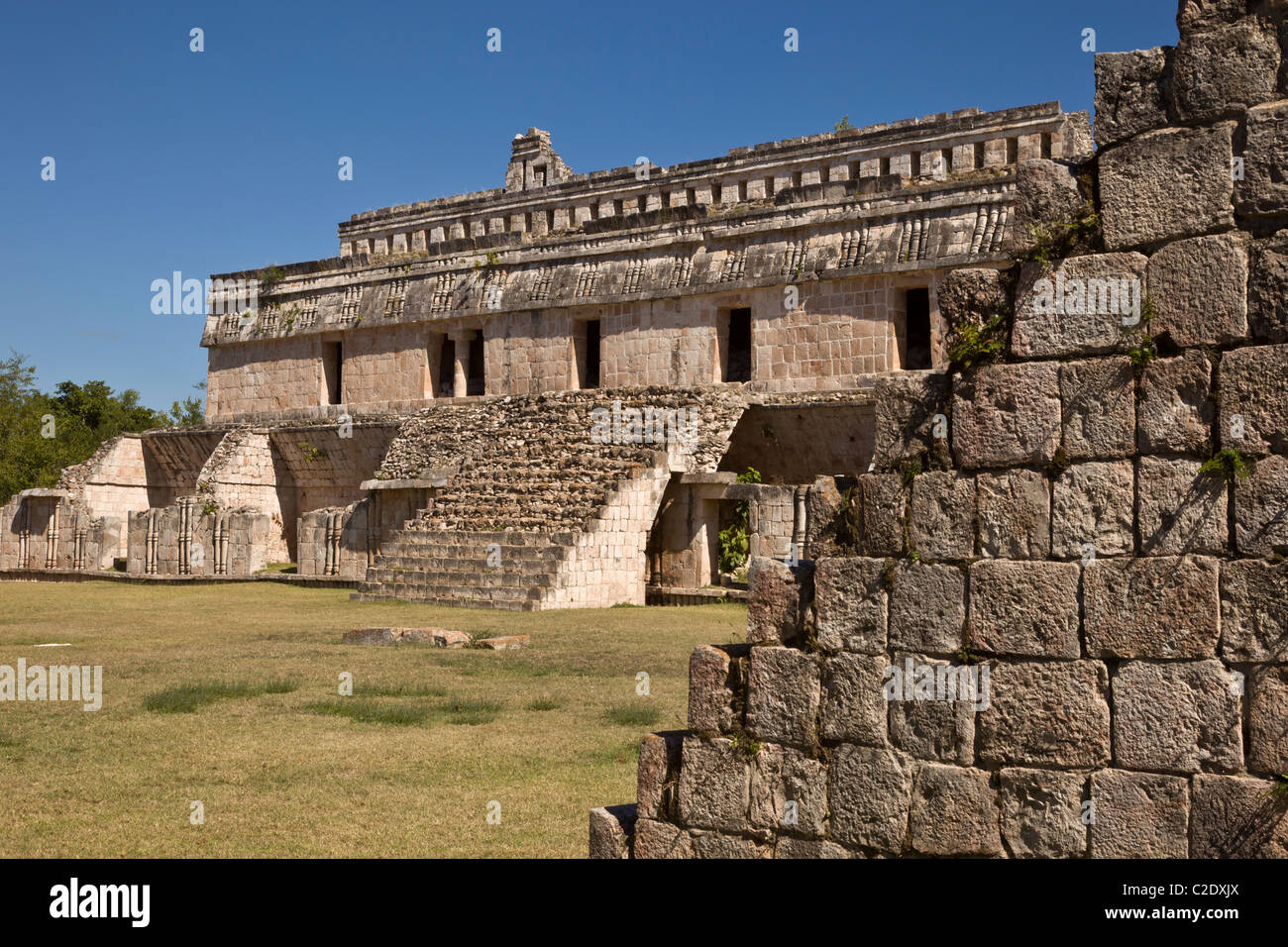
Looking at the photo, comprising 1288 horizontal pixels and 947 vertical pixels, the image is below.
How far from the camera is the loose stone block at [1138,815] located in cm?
447

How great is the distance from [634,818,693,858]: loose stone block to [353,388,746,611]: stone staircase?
425 inches

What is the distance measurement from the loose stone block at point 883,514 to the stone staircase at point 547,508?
436 inches

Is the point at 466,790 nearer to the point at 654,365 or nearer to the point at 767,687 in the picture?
the point at 767,687

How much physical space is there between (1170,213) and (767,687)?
8.22ft

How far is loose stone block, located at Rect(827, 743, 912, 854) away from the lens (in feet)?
16.1

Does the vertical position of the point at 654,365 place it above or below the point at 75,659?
above

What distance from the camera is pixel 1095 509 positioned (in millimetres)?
4777

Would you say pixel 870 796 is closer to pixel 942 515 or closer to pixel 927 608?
pixel 927 608

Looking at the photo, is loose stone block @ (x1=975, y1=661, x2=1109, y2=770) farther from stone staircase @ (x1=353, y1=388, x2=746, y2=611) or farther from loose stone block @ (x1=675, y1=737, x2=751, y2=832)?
stone staircase @ (x1=353, y1=388, x2=746, y2=611)

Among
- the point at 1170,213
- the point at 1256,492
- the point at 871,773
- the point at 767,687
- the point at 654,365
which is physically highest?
the point at 654,365

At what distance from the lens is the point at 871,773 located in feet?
16.4

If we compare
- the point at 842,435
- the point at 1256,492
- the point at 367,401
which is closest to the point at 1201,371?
the point at 1256,492

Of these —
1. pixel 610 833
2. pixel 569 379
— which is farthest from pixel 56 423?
pixel 610 833
